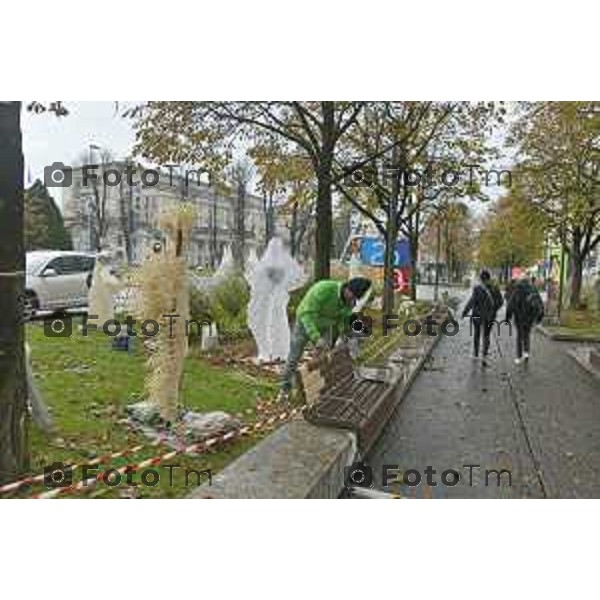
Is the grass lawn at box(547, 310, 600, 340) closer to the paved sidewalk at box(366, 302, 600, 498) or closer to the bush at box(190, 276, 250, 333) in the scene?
the paved sidewalk at box(366, 302, 600, 498)

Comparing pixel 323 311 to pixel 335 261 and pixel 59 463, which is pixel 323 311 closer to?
pixel 59 463

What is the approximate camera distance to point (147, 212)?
30.4ft

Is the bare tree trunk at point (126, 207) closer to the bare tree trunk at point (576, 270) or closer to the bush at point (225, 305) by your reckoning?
the bush at point (225, 305)

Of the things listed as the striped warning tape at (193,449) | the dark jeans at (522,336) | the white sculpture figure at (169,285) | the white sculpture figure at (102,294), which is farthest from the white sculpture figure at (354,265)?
the white sculpture figure at (169,285)

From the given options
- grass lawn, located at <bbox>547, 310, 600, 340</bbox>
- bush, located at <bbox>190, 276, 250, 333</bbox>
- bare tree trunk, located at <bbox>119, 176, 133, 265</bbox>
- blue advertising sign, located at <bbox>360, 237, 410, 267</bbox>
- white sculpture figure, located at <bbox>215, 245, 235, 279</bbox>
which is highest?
bare tree trunk, located at <bbox>119, 176, 133, 265</bbox>

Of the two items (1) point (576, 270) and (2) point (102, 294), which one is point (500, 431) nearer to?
(2) point (102, 294)

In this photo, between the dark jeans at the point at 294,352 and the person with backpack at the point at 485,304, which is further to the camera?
the person with backpack at the point at 485,304

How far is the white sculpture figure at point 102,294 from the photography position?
46.6 ft

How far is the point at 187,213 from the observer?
21.0ft

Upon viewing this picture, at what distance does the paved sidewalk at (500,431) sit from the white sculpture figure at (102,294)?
649 cm

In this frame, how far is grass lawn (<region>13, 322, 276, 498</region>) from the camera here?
557 cm

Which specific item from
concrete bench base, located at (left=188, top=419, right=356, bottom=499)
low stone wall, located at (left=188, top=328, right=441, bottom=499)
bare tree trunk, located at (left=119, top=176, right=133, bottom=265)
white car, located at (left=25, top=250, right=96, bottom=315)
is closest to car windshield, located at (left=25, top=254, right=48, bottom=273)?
white car, located at (left=25, top=250, right=96, bottom=315)

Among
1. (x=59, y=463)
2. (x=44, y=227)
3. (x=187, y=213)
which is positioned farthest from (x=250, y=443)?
(x=44, y=227)

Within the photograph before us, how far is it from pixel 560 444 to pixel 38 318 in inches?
526
